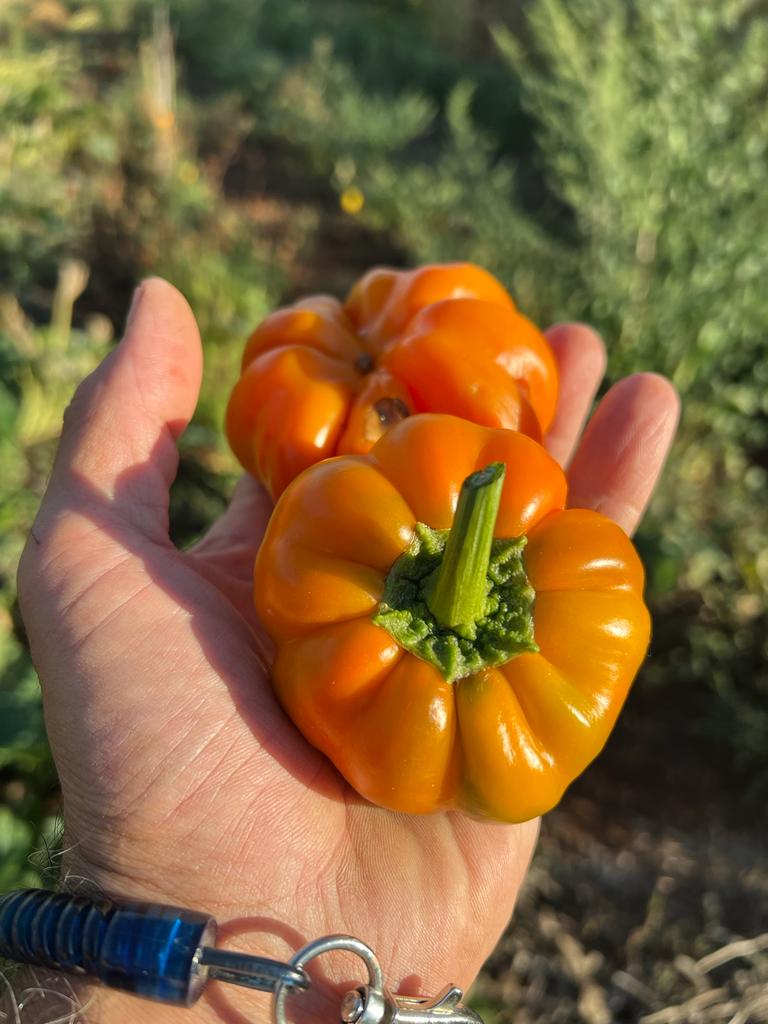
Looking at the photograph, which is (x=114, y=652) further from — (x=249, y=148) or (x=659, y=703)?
(x=249, y=148)

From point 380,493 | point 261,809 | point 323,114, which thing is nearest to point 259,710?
point 261,809

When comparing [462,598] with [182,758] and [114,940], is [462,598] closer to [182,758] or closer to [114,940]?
[182,758]

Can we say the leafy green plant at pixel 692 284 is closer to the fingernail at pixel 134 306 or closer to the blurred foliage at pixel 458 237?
the blurred foliage at pixel 458 237

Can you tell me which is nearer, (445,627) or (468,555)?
(468,555)

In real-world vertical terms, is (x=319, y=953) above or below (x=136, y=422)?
below

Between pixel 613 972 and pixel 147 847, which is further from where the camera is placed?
pixel 613 972

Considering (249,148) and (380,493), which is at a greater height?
(380,493)

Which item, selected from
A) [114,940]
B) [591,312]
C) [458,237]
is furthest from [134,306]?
[458,237]
